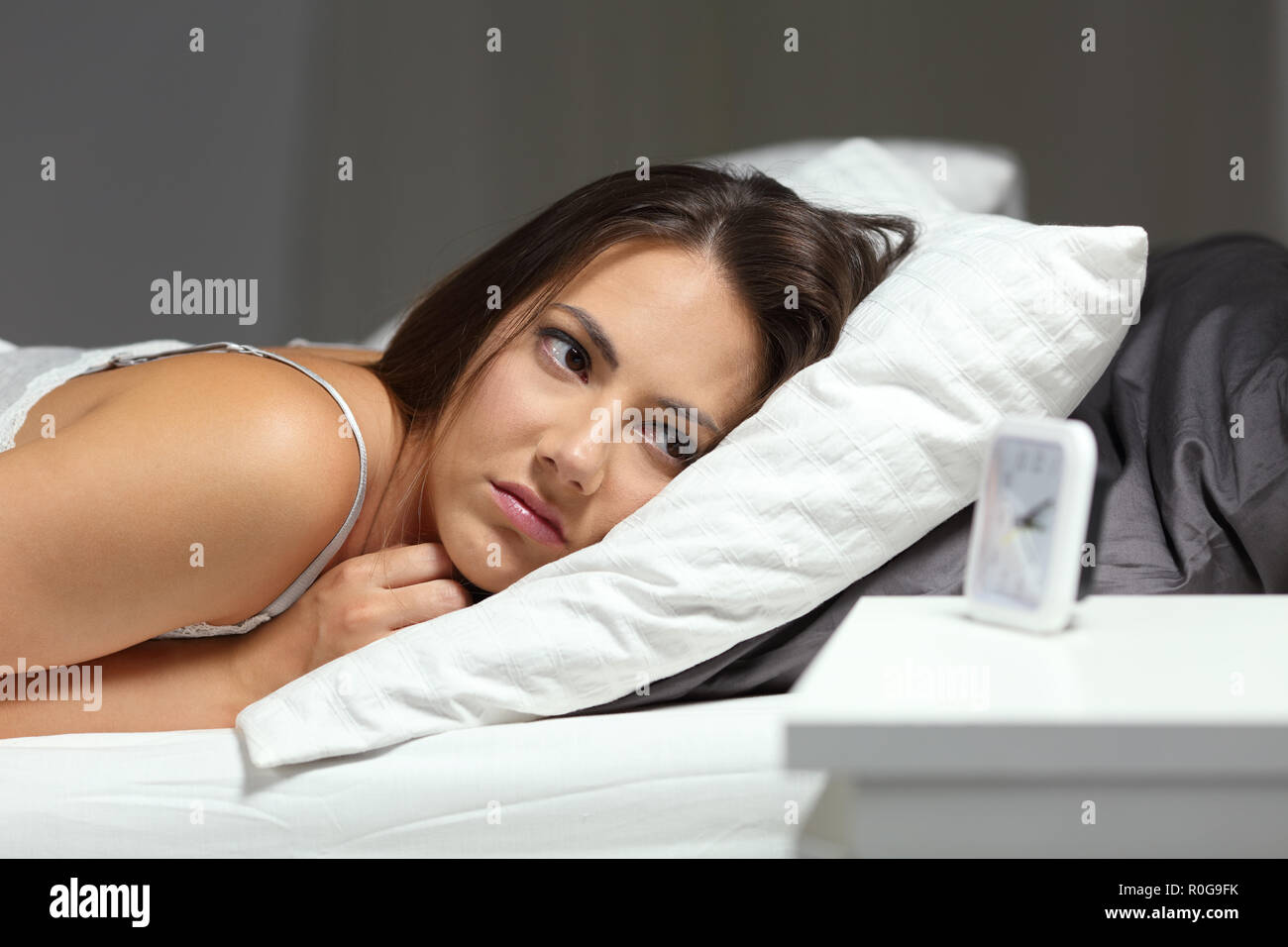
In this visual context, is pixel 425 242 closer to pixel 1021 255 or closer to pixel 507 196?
pixel 507 196

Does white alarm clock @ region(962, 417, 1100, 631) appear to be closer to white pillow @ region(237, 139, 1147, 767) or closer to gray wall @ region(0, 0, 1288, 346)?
white pillow @ region(237, 139, 1147, 767)

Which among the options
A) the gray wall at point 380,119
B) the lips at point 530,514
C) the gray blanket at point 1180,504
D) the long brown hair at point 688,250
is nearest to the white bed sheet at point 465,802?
the gray blanket at point 1180,504

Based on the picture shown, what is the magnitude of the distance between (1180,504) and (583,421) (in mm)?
520

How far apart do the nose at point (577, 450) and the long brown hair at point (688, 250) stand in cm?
12

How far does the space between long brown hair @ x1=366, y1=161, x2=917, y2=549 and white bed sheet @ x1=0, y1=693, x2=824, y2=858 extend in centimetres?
35

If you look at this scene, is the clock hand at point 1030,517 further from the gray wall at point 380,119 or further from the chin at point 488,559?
the gray wall at point 380,119

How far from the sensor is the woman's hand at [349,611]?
104 centimetres

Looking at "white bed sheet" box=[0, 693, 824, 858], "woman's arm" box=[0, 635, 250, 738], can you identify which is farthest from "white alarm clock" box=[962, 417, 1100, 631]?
"woman's arm" box=[0, 635, 250, 738]

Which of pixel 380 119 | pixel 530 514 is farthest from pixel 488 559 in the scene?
pixel 380 119

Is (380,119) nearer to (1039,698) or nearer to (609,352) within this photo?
(609,352)

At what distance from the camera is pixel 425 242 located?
2600 millimetres

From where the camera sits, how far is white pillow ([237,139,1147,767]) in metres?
0.89

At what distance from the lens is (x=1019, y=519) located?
641mm
